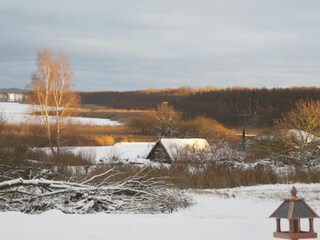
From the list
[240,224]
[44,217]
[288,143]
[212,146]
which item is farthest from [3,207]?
[288,143]

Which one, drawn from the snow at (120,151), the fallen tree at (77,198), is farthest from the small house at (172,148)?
the fallen tree at (77,198)

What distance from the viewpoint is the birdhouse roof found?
6.95 metres

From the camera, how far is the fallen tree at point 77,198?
15.7m

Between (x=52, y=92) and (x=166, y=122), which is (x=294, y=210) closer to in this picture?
(x=52, y=92)

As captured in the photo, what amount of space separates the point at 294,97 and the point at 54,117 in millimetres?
66706

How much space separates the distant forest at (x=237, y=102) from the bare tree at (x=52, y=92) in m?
41.3

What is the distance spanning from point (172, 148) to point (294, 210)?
111ft

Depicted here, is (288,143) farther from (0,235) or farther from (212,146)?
(0,235)

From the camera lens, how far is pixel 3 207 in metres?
15.7

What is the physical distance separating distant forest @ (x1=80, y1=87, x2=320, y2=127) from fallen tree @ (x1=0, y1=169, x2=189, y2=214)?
2852 inches

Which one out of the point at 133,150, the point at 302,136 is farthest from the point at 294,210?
the point at 133,150

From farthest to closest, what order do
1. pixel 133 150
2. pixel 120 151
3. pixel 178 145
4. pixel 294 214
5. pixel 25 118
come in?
pixel 25 118, pixel 133 150, pixel 120 151, pixel 178 145, pixel 294 214

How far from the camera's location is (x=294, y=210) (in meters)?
6.99

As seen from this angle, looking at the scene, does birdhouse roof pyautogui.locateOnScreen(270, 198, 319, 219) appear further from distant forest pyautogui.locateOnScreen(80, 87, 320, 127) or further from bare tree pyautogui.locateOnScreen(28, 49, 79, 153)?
distant forest pyautogui.locateOnScreen(80, 87, 320, 127)
